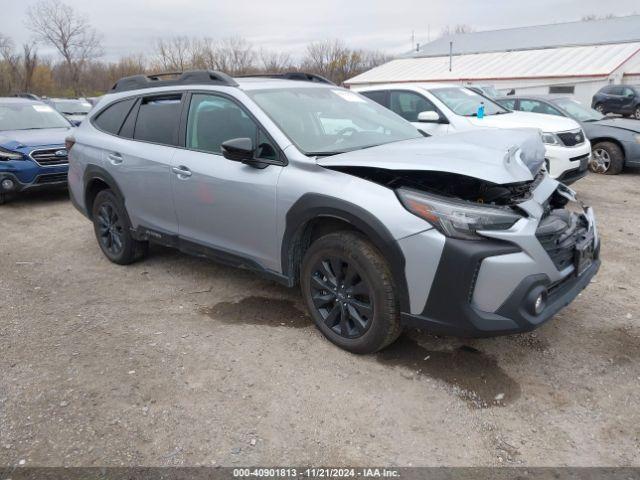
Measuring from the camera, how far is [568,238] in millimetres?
2930

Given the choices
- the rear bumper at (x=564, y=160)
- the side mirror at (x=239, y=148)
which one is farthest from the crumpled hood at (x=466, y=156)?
the rear bumper at (x=564, y=160)

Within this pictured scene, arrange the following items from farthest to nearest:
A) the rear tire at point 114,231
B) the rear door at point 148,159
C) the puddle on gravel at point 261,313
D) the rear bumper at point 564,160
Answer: the rear bumper at point 564,160 → the rear tire at point 114,231 → the rear door at point 148,159 → the puddle on gravel at point 261,313

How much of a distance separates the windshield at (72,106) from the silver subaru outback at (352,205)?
42.0 feet

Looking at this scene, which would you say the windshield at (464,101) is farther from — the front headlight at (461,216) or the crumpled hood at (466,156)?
the front headlight at (461,216)

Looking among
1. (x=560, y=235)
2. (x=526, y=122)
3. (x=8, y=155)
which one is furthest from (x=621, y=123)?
(x=8, y=155)

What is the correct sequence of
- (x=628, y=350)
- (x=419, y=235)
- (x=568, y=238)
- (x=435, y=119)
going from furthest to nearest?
(x=435, y=119) < (x=628, y=350) < (x=568, y=238) < (x=419, y=235)

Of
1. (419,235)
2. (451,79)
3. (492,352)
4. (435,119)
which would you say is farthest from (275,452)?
(451,79)

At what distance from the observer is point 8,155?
302 inches

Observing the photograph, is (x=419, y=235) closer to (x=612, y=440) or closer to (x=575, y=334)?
(x=612, y=440)

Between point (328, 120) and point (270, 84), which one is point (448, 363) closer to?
point (328, 120)

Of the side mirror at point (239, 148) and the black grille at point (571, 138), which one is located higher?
the side mirror at point (239, 148)

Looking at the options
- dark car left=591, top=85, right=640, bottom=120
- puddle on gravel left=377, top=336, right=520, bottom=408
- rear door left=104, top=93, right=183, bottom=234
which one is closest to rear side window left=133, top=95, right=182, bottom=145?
rear door left=104, top=93, right=183, bottom=234

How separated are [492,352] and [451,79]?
32036 mm

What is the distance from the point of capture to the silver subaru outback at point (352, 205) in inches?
105
